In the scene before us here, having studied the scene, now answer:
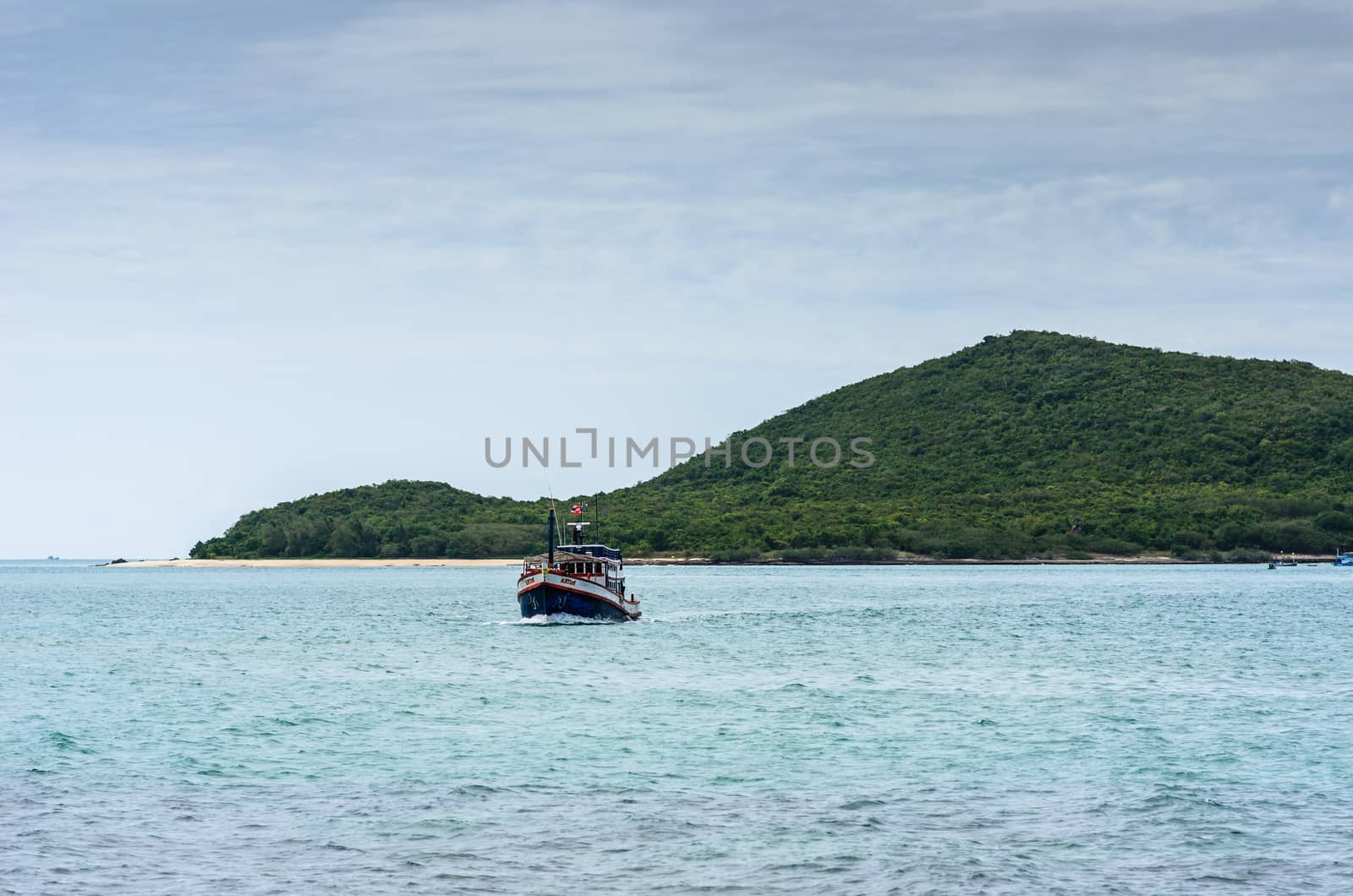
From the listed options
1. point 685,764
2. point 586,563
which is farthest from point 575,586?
point 685,764

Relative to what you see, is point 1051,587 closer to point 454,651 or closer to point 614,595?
point 614,595

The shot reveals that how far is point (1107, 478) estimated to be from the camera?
7510 inches

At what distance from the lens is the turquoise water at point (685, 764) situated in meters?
19.1

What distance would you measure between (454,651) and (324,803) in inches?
1340

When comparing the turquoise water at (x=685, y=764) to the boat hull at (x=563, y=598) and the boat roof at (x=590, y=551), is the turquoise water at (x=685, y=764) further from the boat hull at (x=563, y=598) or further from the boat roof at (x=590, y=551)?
the boat roof at (x=590, y=551)

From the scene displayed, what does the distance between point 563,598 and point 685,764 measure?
150ft

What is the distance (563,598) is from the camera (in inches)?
2867

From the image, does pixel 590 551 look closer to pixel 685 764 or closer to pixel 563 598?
pixel 563 598

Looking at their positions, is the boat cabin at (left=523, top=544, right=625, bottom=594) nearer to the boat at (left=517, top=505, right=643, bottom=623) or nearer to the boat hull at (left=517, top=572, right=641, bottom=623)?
the boat at (left=517, top=505, right=643, bottom=623)

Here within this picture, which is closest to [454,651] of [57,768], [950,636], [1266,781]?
[950,636]

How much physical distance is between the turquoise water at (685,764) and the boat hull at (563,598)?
7501 mm

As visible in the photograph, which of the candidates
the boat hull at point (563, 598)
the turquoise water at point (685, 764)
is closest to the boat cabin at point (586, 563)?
the boat hull at point (563, 598)

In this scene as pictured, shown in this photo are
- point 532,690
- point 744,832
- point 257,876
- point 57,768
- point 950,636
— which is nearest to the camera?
point 257,876

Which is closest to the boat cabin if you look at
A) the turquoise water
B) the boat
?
the boat
